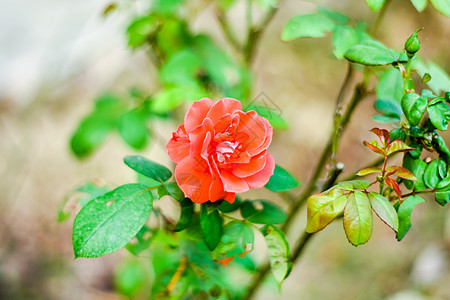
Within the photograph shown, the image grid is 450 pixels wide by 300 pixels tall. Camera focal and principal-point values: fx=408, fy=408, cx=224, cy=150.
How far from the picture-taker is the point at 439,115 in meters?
0.53

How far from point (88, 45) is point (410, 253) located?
2081 millimetres

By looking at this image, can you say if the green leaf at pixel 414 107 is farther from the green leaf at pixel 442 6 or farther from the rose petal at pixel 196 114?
A: the rose petal at pixel 196 114

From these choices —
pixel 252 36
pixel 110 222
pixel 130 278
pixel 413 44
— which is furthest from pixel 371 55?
pixel 130 278

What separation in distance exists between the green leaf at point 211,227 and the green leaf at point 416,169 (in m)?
0.28

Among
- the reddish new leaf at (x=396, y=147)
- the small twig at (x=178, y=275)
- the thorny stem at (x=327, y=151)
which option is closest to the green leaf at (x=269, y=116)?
the thorny stem at (x=327, y=151)

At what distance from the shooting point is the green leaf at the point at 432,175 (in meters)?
0.56

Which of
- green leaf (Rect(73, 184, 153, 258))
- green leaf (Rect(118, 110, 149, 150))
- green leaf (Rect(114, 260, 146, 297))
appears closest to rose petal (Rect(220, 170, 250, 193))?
green leaf (Rect(73, 184, 153, 258))

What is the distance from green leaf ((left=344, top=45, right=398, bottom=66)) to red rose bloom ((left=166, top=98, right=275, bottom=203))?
0.57 ft

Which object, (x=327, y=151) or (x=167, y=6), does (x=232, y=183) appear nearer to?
(x=327, y=151)

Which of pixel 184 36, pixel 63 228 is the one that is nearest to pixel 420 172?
pixel 184 36

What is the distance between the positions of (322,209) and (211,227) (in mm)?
169

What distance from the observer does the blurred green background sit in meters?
1.70

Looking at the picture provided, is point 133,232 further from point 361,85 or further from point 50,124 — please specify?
point 50,124

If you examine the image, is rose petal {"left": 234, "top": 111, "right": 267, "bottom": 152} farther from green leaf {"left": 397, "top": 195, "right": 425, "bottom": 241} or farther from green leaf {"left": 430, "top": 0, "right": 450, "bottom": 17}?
green leaf {"left": 430, "top": 0, "right": 450, "bottom": 17}
